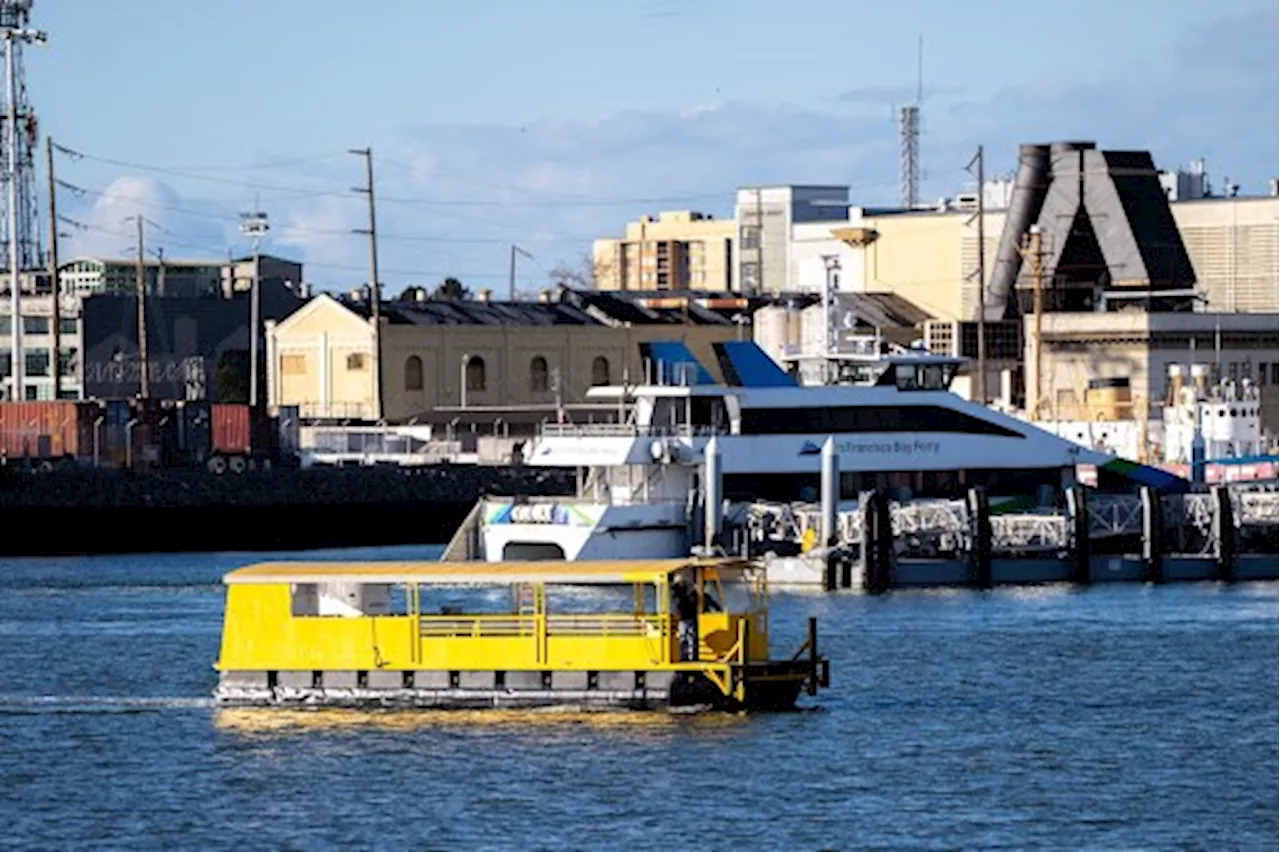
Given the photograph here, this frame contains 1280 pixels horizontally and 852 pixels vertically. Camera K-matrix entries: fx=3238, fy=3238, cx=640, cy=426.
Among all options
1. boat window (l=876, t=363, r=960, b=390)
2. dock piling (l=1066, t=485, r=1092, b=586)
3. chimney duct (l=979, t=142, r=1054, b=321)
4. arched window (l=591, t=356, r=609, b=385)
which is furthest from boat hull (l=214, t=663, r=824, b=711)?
arched window (l=591, t=356, r=609, b=385)

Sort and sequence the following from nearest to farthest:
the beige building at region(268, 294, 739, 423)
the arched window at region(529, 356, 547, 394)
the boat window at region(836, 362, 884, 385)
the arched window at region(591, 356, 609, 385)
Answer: the boat window at region(836, 362, 884, 385), the beige building at region(268, 294, 739, 423), the arched window at region(529, 356, 547, 394), the arched window at region(591, 356, 609, 385)

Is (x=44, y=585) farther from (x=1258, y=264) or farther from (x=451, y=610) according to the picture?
(x=1258, y=264)

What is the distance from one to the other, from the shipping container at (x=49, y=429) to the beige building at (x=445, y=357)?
24595 mm

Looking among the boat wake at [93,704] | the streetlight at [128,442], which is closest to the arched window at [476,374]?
the streetlight at [128,442]

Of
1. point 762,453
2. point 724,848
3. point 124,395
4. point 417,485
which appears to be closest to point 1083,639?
point 762,453

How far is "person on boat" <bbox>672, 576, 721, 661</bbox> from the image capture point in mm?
49562

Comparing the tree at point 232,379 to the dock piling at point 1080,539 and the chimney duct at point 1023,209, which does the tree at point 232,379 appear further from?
the dock piling at point 1080,539

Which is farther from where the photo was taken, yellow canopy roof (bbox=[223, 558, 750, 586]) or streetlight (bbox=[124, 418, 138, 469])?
streetlight (bbox=[124, 418, 138, 469])

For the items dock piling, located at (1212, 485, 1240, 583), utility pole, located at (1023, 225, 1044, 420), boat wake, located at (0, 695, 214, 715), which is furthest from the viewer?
utility pole, located at (1023, 225, 1044, 420)

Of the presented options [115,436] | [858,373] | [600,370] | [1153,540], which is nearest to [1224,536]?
[1153,540]

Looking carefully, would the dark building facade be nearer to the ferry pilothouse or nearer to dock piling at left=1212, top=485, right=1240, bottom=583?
the ferry pilothouse

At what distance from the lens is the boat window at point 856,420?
284 ft

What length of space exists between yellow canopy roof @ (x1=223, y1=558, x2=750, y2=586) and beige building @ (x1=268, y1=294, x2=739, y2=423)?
9461cm

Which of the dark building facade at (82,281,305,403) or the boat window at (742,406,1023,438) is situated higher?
the dark building facade at (82,281,305,403)
